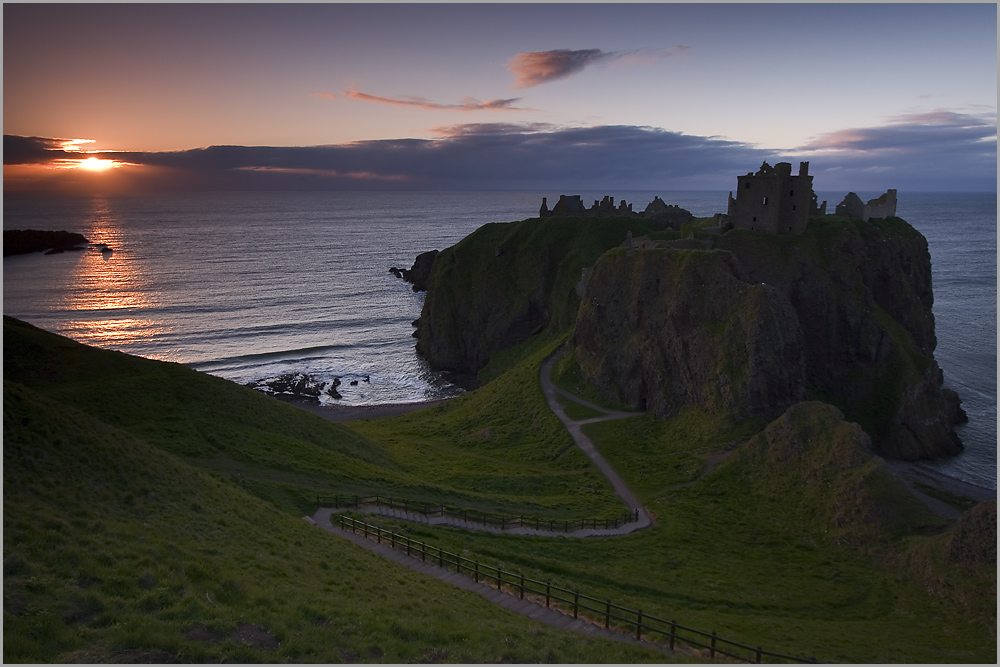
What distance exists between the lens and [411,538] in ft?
97.6

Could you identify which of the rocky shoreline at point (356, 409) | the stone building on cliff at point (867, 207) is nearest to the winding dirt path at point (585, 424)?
the rocky shoreline at point (356, 409)

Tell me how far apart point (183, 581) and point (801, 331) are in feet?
192

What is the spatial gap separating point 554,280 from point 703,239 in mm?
33979

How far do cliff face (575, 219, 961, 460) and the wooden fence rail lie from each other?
110 ft

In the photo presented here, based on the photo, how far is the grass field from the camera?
1698 centimetres

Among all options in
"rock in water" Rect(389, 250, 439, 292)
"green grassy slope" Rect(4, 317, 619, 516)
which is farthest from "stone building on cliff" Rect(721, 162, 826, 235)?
"rock in water" Rect(389, 250, 439, 292)

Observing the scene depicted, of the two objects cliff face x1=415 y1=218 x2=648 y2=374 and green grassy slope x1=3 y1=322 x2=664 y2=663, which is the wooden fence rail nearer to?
green grassy slope x1=3 y1=322 x2=664 y2=663

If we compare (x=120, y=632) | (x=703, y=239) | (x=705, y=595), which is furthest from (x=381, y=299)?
(x=120, y=632)

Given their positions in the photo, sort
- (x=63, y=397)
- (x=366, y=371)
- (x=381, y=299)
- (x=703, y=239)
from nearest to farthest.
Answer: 1. (x=63, y=397)
2. (x=703, y=239)
3. (x=366, y=371)
4. (x=381, y=299)

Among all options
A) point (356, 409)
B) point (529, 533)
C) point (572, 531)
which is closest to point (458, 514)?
point (529, 533)

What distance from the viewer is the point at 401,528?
31.1 meters

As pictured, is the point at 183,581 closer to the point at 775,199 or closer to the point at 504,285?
the point at 775,199

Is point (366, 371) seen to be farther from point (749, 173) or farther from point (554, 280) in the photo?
point (749, 173)

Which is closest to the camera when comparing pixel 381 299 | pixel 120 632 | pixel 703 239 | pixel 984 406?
pixel 120 632
